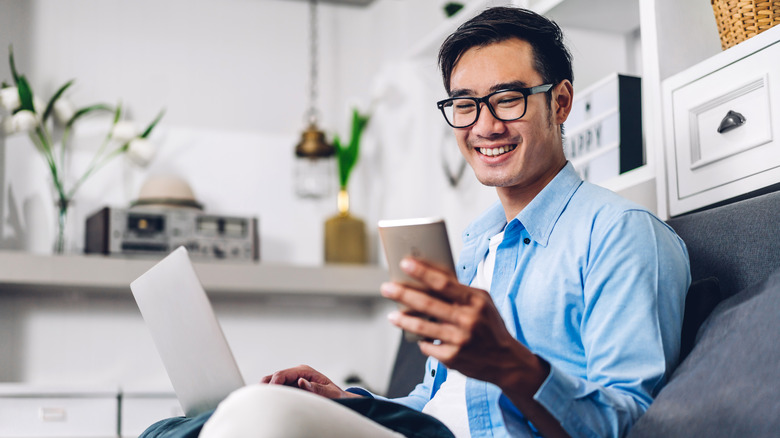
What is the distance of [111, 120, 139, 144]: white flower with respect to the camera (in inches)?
134

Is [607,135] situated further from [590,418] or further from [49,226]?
[49,226]

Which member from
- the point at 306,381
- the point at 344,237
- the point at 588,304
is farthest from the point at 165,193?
the point at 588,304

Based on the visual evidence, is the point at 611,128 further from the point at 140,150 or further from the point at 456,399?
the point at 140,150

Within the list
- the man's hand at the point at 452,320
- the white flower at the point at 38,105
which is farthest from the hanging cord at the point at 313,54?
the man's hand at the point at 452,320

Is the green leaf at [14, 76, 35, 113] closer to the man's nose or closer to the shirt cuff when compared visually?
the man's nose

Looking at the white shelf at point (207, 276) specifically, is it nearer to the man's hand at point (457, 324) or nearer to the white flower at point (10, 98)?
the white flower at point (10, 98)

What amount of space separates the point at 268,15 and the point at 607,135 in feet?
7.67

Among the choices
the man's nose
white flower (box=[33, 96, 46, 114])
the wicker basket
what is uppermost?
white flower (box=[33, 96, 46, 114])

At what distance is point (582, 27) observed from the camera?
2.27m

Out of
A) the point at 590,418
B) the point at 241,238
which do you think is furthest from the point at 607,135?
the point at 241,238

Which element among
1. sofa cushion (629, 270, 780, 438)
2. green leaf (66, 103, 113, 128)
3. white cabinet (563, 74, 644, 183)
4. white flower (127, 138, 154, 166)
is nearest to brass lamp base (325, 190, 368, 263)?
white flower (127, 138, 154, 166)

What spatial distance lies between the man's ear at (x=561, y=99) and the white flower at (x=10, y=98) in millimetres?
2456

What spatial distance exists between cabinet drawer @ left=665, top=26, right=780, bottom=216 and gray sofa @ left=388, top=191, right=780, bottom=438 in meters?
0.19

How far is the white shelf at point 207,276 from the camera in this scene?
299cm
